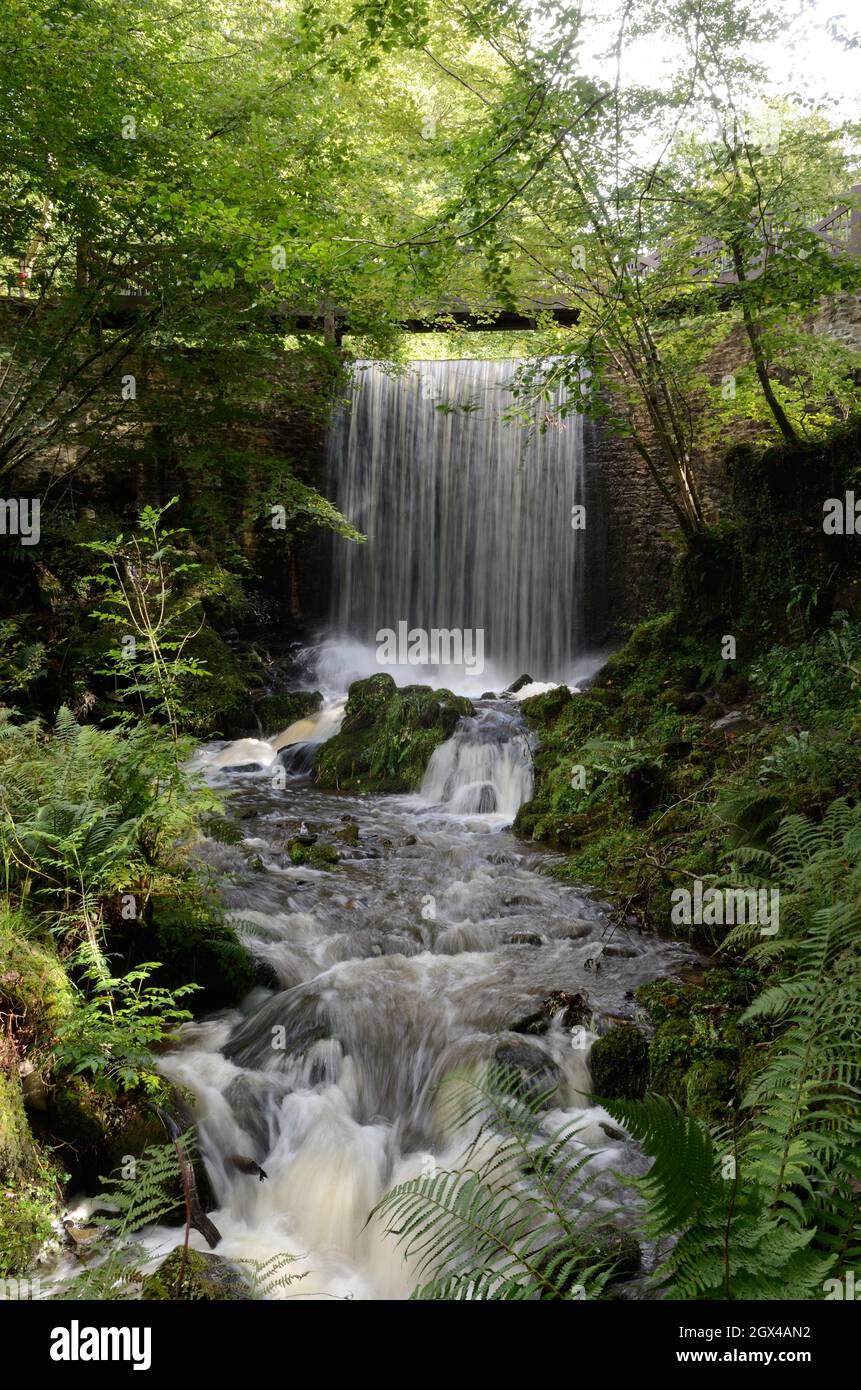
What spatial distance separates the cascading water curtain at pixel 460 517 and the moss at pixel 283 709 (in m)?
3.04

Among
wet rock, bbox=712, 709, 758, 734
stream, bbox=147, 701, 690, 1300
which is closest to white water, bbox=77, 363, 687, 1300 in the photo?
stream, bbox=147, 701, 690, 1300

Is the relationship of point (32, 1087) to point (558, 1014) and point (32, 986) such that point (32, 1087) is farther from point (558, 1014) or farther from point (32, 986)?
point (558, 1014)

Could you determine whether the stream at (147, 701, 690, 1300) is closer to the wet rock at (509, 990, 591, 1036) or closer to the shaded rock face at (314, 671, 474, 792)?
the wet rock at (509, 990, 591, 1036)

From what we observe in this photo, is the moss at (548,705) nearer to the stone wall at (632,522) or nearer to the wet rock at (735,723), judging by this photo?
the wet rock at (735,723)

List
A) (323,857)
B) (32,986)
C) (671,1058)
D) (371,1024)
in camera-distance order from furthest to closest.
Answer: (323,857) → (371,1024) → (671,1058) → (32,986)

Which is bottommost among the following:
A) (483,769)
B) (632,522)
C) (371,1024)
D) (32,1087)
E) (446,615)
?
(371,1024)

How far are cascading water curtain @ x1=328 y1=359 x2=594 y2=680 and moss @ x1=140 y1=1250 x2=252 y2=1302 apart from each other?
12.5 m

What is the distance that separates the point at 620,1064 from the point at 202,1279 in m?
2.35

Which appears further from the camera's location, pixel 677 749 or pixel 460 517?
pixel 460 517

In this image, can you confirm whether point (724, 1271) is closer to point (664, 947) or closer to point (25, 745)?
point (664, 947)

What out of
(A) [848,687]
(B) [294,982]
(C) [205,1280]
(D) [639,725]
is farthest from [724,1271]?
(D) [639,725]

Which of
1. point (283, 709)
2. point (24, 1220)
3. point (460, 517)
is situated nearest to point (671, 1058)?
point (24, 1220)

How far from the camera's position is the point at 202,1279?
2.80 meters

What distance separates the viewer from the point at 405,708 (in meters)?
11.2
